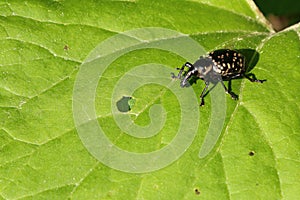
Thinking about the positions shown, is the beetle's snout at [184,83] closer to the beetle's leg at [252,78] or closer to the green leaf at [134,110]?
the green leaf at [134,110]

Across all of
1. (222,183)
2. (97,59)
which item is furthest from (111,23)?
(222,183)

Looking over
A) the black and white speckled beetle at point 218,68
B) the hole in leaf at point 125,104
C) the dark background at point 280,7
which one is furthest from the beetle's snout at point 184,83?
the dark background at point 280,7

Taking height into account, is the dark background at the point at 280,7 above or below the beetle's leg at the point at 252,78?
below

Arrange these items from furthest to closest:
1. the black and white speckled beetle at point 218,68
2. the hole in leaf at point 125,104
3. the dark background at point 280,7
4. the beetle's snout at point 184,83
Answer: the dark background at point 280,7, the black and white speckled beetle at point 218,68, the beetle's snout at point 184,83, the hole in leaf at point 125,104

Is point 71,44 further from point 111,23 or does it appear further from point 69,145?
point 69,145

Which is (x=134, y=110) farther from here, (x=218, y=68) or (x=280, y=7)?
(x=280, y=7)
